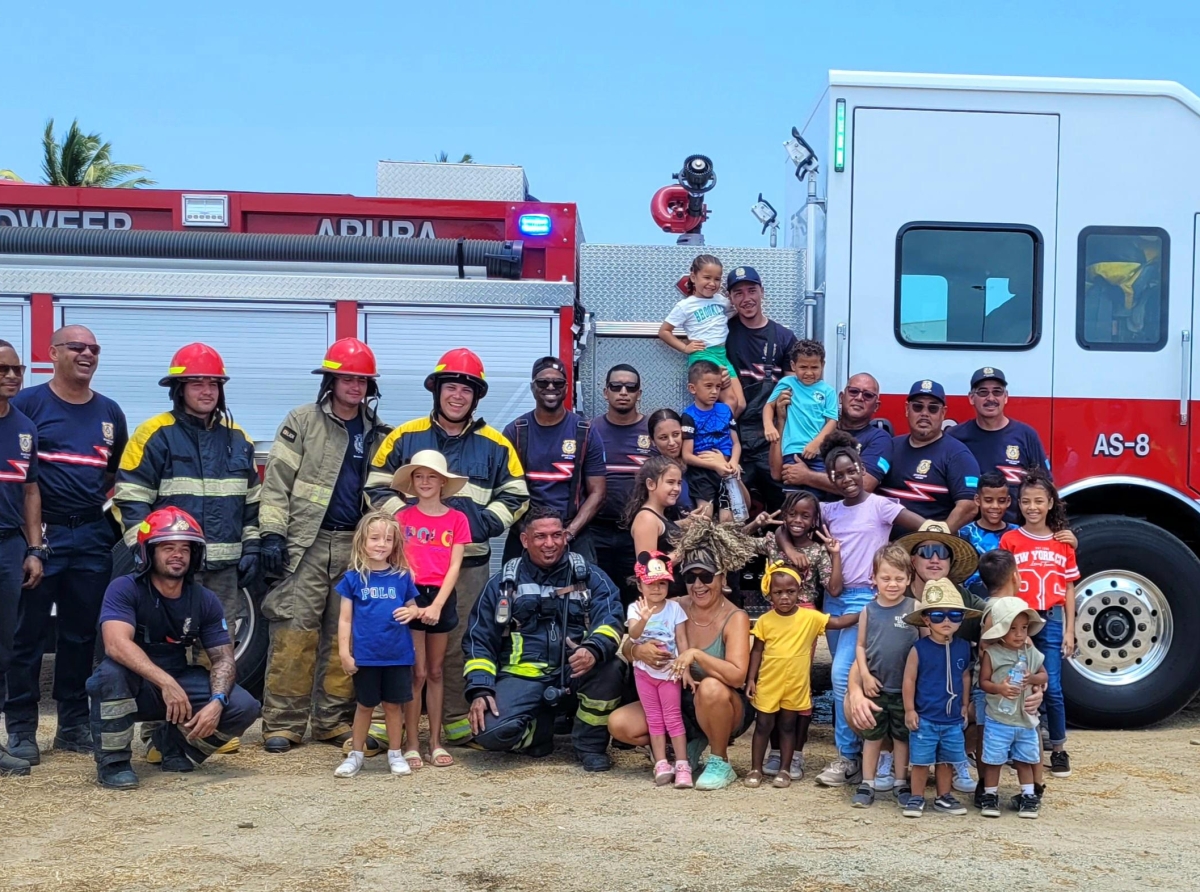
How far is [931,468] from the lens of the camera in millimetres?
6102

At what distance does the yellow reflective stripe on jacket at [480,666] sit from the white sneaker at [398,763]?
1.57ft

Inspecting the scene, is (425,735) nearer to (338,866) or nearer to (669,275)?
(338,866)

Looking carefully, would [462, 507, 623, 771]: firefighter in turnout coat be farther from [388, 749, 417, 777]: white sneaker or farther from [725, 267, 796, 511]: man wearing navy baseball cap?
[725, 267, 796, 511]: man wearing navy baseball cap

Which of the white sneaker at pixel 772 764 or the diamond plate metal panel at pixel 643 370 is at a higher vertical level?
the diamond plate metal panel at pixel 643 370

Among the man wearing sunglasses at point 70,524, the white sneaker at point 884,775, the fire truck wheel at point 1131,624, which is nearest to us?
the white sneaker at point 884,775

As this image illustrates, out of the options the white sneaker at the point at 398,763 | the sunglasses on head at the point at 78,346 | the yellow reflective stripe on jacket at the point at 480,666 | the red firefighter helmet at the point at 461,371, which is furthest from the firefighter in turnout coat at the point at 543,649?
the sunglasses on head at the point at 78,346

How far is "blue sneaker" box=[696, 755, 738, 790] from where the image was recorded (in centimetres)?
530

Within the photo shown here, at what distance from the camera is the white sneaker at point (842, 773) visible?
5.40 metres

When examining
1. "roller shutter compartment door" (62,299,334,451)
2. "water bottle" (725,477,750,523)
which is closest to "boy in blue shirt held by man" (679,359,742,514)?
"water bottle" (725,477,750,523)

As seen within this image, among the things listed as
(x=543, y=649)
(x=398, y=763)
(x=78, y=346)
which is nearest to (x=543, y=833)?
(x=398, y=763)

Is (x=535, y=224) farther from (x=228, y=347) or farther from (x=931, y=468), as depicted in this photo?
(x=931, y=468)

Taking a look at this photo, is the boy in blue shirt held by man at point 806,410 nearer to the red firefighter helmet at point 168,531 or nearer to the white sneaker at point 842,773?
the white sneaker at point 842,773

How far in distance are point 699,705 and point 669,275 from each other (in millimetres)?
2651

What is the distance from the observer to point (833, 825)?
477cm
